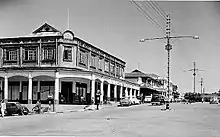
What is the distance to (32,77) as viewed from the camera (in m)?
44.2

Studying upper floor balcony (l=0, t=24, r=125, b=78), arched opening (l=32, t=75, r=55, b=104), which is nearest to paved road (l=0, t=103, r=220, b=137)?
arched opening (l=32, t=75, r=55, b=104)

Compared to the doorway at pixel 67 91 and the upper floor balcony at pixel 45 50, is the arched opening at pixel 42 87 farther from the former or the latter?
the upper floor balcony at pixel 45 50

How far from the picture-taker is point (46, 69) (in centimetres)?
4375

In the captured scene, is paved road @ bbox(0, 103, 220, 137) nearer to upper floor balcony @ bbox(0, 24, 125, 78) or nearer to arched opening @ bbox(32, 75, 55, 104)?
arched opening @ bbox(32, 75, 55, 104)

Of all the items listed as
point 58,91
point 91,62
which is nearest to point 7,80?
point 58,91

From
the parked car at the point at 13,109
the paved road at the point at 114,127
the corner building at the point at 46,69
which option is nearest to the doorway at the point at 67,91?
the corner building at the point at 46,69

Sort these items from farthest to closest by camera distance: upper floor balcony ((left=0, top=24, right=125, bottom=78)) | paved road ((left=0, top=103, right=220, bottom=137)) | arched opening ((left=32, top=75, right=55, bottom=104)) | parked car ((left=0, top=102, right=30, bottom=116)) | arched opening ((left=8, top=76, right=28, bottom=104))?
arched opening ((left=8, top=76, right=28, bottom=104)) → arched opening ((left=32, top=75, right=55, bottom=104)) → upper floor balcony ((left=0, top=24, right=125, bottom=78)) → parked car ((left=0, top=102, right=30, bottom=116)) → paved road ((left=0, top=103, right=220, bottom=137))

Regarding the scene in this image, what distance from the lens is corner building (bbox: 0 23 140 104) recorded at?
44.3 metres

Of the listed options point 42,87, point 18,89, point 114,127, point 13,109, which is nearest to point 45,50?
point 42,87

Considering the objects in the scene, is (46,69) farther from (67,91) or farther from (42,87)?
(67,91)

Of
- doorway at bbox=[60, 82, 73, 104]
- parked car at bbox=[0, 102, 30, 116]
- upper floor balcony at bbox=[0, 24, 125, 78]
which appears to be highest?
upper floor balcony at bbox=[0, 24, 125, 78]

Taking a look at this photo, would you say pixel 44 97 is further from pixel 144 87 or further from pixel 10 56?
pixel 144 87

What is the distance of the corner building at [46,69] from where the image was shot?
44.3m

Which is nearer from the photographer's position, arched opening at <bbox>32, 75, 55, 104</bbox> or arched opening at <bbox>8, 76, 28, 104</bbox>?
arched opening at <bbox>32, 75, 55, 104</bbox>
